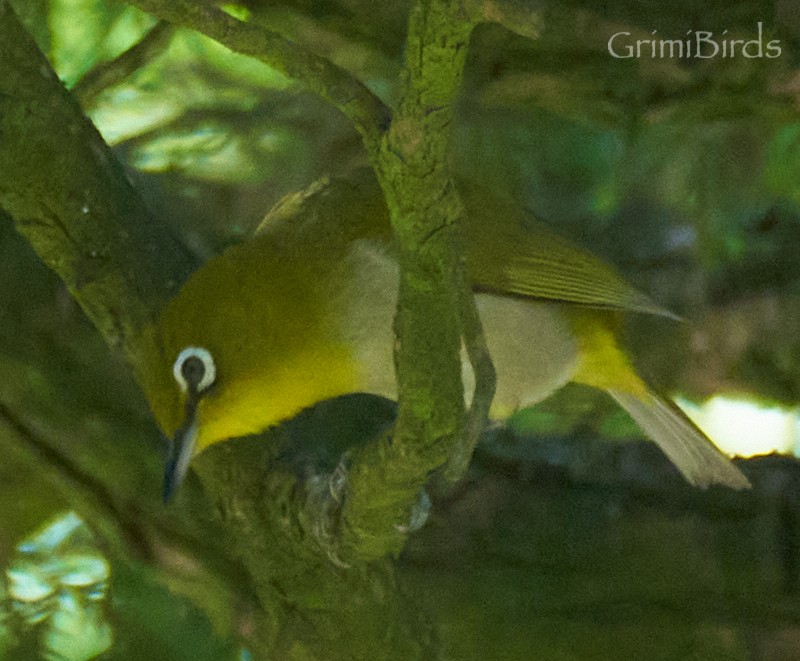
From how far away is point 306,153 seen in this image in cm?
389

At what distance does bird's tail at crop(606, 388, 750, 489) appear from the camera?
10.9ft

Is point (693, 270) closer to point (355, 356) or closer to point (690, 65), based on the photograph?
point (690, 65)

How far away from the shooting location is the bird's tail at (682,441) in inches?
131

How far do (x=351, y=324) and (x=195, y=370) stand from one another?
1.28 feet

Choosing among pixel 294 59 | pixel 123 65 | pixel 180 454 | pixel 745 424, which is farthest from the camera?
pixel 745 424

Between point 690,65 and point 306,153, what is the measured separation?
47.9 inches

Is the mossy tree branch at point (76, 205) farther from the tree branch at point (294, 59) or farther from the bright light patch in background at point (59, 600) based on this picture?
the tree branch at point (294, 59)

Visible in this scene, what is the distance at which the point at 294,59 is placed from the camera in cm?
182

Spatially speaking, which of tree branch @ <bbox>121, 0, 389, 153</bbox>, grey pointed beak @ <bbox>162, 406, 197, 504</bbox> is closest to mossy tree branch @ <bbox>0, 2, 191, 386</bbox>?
grey pointed beak @ <bbox>162, 406, 197, 504</bbox>

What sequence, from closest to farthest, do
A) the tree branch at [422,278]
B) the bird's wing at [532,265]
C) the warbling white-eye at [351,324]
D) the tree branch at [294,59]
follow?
the tree branch at [422,278] → the tree branch at [294,59] → the warbling white-eye at [351,324] → the bird's wing at [532,265]

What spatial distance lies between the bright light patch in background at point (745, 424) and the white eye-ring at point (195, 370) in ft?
5.78

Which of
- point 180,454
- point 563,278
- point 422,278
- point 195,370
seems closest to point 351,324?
point 195,370

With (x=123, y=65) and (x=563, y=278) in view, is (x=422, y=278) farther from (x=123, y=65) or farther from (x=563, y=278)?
(x=123, y=65)

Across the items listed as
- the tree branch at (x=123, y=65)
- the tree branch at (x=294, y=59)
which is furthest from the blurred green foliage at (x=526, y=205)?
the tree branch at (x=294, y=59)
